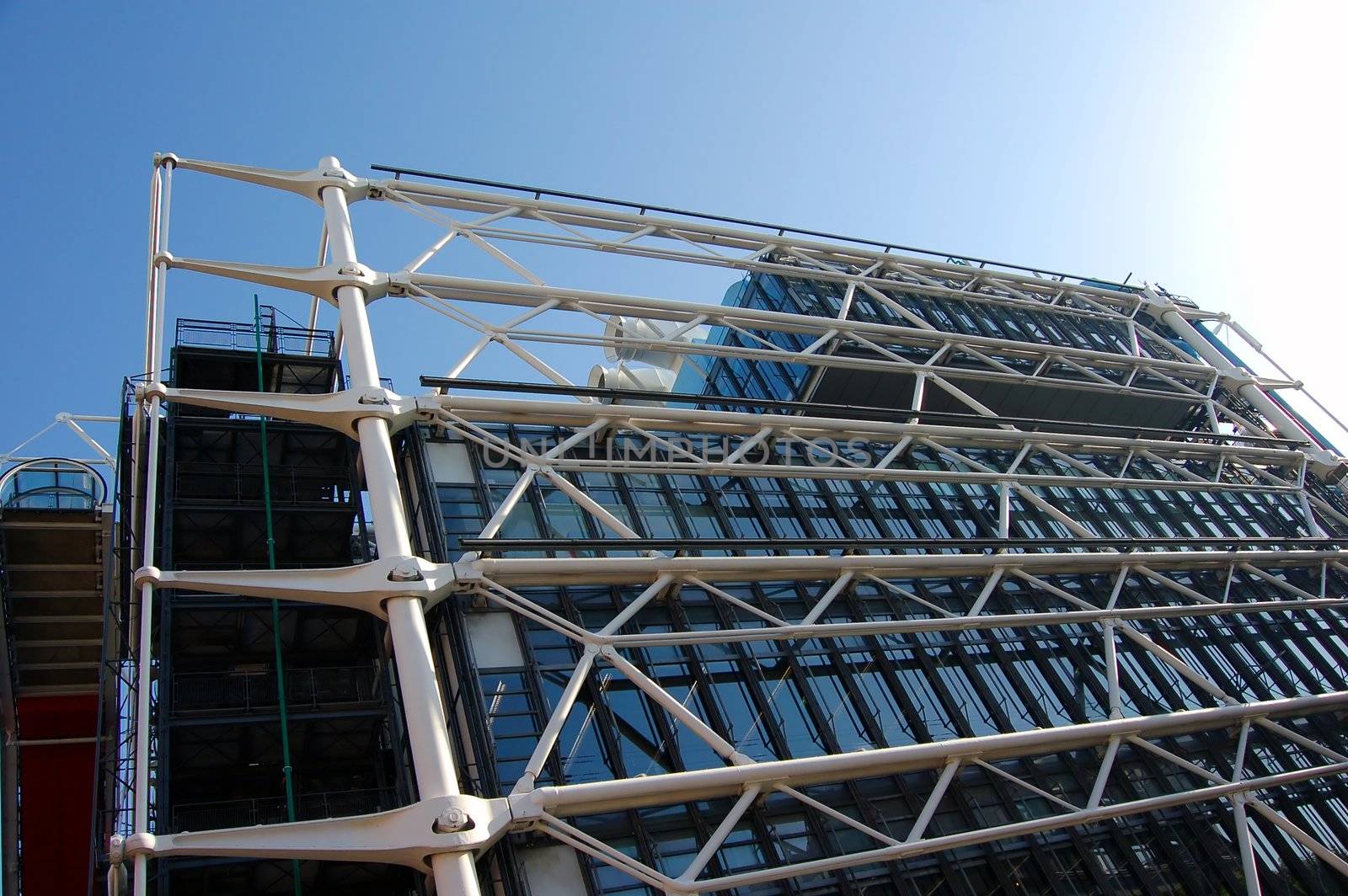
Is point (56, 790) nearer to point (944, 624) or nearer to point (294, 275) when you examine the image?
point (294, 275)

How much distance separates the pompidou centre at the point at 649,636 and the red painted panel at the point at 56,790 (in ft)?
1.97

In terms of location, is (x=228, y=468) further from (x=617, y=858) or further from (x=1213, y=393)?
(x=1213, y=393)

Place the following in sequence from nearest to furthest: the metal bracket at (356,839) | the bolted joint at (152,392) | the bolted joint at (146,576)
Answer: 1. the metal bracket at (356,839)
2. the bolted joint at (146,576)
3. the bolted joint at (152,392)

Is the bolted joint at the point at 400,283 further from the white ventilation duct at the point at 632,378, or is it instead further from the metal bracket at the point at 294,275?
the white ventilation duct at the point at 632,378

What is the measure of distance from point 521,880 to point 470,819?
59.3 inches

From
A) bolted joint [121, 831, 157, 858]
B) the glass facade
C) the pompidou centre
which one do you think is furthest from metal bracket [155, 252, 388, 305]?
bolted joint [121, 831, 157, 858]

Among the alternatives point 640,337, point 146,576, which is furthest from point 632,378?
point 146,576

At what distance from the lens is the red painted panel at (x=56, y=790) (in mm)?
27045

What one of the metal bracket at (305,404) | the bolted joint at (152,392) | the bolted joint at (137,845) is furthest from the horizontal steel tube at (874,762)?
the bolted joint at (152,392)

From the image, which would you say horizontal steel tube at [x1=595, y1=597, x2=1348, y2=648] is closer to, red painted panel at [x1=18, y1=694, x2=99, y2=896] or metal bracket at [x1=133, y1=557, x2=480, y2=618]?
metal bracket at [x1=133, y1=557, x2=480, y2=618]

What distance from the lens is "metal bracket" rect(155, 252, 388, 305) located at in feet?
73.8

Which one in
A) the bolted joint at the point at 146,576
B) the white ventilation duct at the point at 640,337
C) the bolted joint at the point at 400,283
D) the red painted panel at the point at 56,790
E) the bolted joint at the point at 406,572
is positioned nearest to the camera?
the bolted joint at the point at 146,576

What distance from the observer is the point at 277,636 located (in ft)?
58.7

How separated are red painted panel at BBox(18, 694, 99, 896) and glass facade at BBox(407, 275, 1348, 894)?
544 inches
